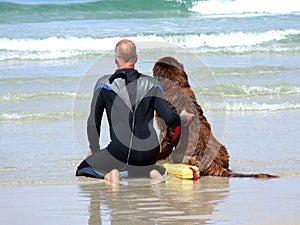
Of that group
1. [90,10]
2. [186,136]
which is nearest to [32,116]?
[186,136]

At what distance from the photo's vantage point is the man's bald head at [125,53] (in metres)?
5.90

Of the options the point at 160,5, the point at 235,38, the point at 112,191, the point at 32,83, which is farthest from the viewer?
the point at 160,5

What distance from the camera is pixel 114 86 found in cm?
593

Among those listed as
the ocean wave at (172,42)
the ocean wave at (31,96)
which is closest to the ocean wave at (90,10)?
the ocean wave at (172,42)

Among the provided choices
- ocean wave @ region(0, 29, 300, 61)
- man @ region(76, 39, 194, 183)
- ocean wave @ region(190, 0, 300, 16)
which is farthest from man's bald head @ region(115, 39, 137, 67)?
ocean wave @ region(190, 0, 300, 16)

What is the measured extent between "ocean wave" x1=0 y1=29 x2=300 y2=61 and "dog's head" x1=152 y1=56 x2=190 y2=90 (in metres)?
9.73

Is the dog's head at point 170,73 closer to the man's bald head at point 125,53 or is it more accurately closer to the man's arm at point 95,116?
the man's bald head at point 125,53

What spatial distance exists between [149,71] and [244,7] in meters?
18.5

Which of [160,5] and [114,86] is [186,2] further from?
[114,86]

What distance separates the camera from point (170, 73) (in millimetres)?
6301

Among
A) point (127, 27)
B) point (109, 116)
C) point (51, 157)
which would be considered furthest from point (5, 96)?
point (127, 27)

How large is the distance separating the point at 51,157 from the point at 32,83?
496 cm

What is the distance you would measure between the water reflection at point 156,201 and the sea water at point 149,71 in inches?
3.7

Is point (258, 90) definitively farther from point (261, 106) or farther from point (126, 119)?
point (126, 119)
